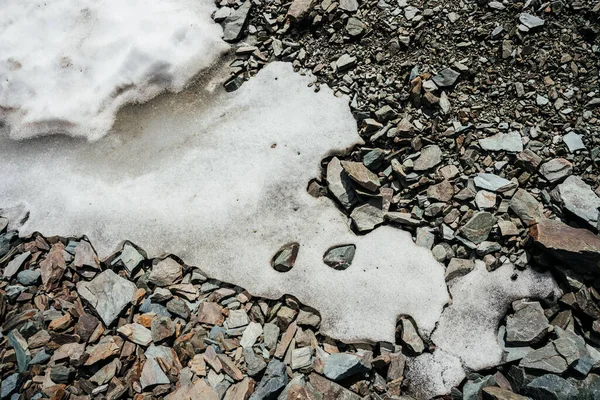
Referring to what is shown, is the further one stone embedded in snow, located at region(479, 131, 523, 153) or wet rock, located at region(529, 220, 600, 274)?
stone embedded in snow, located at region(479, 131, 523, 153)

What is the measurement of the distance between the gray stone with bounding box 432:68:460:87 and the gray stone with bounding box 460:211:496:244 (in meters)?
1.20

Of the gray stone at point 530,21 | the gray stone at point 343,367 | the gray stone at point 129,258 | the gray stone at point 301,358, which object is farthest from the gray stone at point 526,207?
the gray stone at point 129,258

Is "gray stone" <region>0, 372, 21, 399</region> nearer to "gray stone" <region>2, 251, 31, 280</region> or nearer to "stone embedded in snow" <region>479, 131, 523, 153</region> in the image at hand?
"gray stone" <region>2, 251, 31, 280</region>

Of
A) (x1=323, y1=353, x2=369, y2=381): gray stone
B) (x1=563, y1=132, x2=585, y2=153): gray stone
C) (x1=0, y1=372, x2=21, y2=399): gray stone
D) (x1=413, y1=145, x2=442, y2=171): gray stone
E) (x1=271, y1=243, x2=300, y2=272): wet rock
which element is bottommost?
(x1=0, y1=372, x2=21, y2=399): gray stone

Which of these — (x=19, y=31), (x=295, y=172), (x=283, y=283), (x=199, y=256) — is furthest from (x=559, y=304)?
(x=19, y=31)

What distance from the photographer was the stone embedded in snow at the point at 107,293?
10.3 feet

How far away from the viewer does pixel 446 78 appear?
3650mm

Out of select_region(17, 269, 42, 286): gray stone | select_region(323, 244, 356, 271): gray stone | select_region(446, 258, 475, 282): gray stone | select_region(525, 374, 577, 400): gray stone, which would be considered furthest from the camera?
select_region(17, 269, 42, 286): gray stone

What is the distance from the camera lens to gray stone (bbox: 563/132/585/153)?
3.35 metres

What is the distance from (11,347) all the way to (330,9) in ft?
13.1

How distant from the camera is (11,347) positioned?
3076 mm

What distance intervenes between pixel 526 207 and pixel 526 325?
911 mm

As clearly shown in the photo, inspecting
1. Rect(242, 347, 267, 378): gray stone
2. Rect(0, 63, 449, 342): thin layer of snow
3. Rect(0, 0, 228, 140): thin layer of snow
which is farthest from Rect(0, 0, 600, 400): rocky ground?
Rect(0, 0, 228, 140): thin layer of snow

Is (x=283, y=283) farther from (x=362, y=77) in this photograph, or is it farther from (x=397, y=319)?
(x=362, y=77)
